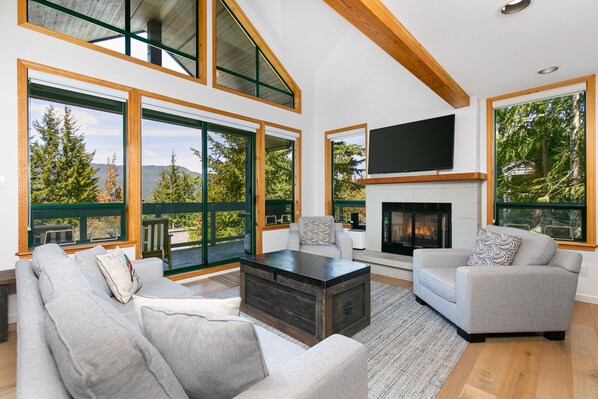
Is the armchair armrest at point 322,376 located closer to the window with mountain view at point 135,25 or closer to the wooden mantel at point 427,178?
the wooden mantel at point 427,178

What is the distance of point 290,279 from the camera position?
241 centimetres

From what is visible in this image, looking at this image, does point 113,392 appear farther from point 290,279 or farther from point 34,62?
point 34,62

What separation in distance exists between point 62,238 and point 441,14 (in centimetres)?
406

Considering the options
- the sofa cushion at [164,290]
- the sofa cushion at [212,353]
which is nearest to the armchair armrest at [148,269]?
the sofa cushion at [164,290]

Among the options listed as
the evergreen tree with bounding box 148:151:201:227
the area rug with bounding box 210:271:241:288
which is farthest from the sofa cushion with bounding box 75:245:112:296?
the area rug with bounding box 210:271:241:288

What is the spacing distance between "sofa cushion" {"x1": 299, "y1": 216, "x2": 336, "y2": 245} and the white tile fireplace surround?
828 millimetres

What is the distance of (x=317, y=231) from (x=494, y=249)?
230cm

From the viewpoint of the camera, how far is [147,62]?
352 centimetres

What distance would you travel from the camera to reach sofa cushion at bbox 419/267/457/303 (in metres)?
2.49

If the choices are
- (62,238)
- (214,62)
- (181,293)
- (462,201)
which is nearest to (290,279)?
(181,293)

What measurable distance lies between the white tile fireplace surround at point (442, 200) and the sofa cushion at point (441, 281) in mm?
1130

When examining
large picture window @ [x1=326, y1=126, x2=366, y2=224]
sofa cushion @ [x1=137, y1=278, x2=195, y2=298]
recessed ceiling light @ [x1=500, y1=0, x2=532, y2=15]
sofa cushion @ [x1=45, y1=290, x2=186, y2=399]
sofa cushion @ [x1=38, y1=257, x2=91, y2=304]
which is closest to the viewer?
sofa cushion @ [x1=45, y1=290, x2=186, y2=399]

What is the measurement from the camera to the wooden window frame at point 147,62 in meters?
2.72

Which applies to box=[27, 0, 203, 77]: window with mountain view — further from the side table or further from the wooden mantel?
the wooden mantel
